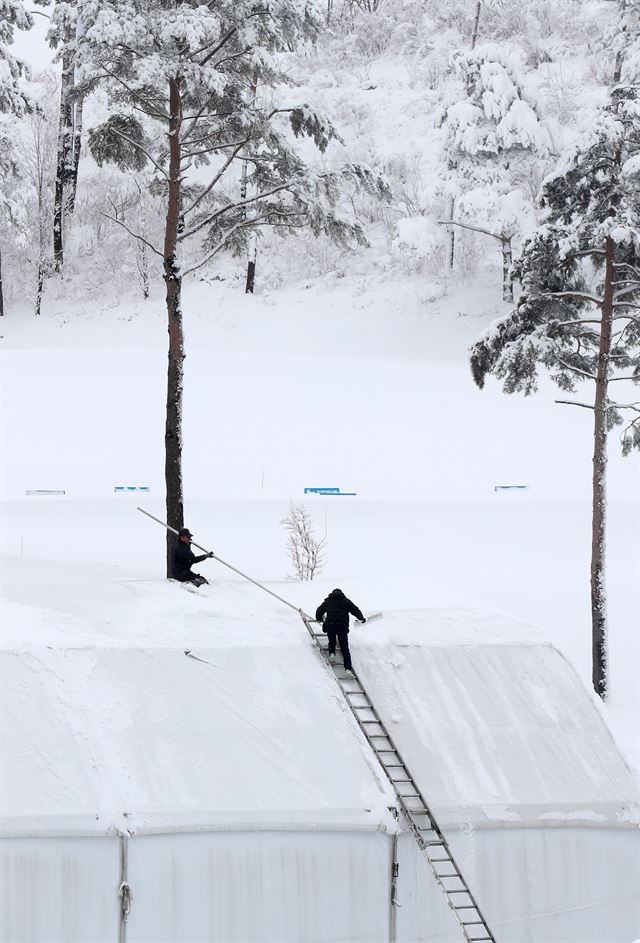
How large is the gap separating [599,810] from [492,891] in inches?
61.8

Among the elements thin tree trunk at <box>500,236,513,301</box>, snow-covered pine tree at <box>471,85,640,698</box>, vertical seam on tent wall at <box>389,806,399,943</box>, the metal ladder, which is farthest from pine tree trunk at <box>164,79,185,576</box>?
thin tree trunk at <box>500,236,513,301</box>

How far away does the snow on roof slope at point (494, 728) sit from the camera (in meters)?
11.1

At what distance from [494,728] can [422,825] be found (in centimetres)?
160

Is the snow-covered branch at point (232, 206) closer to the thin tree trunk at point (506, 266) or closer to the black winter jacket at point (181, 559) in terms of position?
the black winter jacket at point (181, 559)

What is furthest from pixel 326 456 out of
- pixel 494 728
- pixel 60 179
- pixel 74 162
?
pixel 74 162

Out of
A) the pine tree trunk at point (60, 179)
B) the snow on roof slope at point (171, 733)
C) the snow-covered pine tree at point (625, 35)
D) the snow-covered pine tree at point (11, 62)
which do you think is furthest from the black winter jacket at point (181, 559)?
the pine tree trunk at point (60, 179)

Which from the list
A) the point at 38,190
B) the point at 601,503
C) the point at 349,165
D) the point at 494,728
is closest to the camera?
the point at 494,728

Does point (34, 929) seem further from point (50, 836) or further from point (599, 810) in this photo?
point (599, 810)

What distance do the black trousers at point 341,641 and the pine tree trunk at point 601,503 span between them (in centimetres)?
668

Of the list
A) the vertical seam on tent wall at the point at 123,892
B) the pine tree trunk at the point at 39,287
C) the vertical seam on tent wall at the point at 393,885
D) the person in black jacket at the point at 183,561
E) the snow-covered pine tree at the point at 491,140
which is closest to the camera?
the vertical seam on tent wall at the point at 123,892

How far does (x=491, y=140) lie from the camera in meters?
35.9

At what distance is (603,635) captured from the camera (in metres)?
17.2

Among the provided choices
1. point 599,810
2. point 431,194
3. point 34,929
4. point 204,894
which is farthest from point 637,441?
point 431,194

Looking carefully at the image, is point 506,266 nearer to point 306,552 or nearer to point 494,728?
point 306,552
